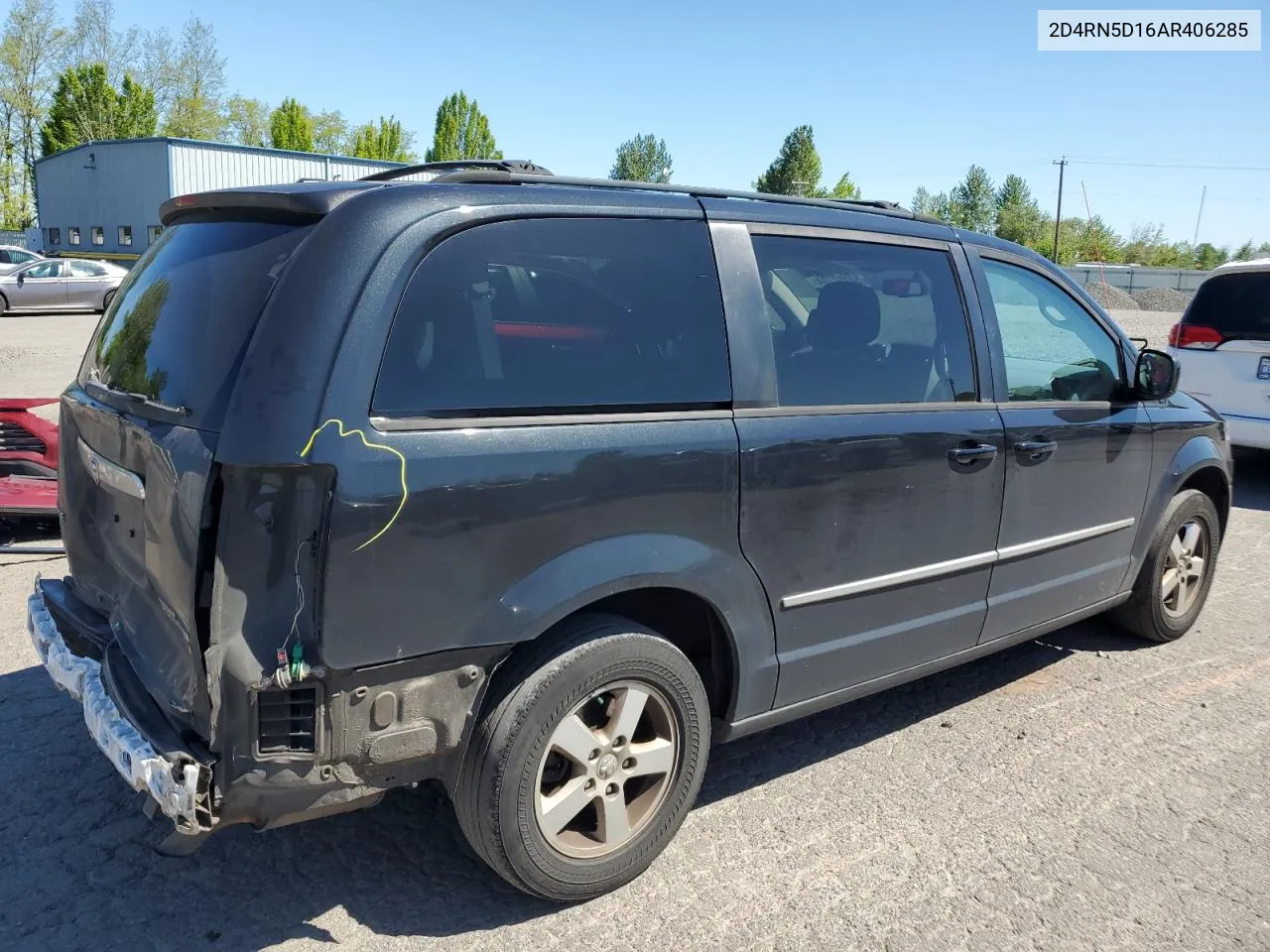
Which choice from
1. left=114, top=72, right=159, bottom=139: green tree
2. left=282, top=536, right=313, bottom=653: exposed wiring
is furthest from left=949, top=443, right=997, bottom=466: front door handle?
left=114, top=72, right=159, bottom=139: green tree

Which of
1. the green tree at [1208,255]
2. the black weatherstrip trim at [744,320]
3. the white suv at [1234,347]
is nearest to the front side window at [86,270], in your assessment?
the white suv at [1234,347]

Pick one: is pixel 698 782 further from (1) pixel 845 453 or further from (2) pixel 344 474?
(2) pixel 344 474

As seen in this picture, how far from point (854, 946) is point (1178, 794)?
157 cm

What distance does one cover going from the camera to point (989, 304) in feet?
12.5

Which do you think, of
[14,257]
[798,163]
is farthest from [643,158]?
[14,257]

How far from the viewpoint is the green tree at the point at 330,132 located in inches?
3029

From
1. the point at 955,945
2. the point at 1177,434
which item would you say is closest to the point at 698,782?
the point at 955,945

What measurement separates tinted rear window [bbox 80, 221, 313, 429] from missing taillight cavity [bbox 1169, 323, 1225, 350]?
8.11 metres

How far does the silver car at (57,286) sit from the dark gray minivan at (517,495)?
2402cm

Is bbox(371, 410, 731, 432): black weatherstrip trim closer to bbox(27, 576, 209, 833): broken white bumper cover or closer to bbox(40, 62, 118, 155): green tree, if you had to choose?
bbox(27, 576, 209, 833): broken white bumper cover

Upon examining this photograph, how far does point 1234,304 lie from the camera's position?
27.5 feet

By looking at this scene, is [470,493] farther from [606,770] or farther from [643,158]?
[643,158]

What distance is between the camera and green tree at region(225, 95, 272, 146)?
68625 mm

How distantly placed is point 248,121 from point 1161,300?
194 feet
